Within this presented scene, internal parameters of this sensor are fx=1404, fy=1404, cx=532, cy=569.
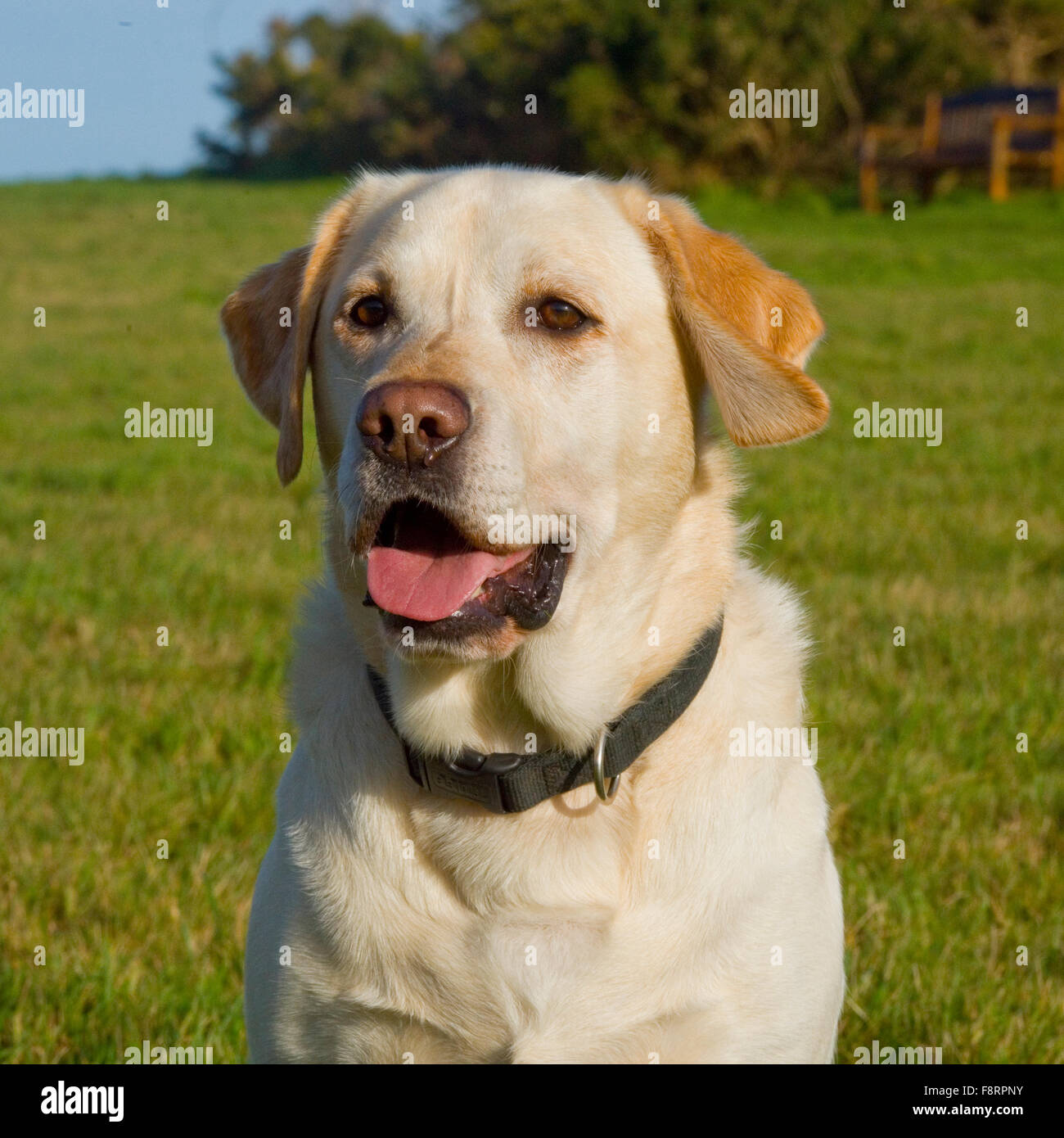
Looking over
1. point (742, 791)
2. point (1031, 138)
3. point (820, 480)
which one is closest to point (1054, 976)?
point (742, 791)

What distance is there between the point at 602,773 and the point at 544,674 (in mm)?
242

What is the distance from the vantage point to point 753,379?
2758 mm

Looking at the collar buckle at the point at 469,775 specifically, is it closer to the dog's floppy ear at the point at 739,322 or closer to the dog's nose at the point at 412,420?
the dog's nose at the point at 412,420

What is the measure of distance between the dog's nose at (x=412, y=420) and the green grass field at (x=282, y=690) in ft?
4.92

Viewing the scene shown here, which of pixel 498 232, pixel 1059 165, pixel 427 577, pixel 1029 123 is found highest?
pixel 1029 123

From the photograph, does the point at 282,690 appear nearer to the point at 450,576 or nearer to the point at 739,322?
the point at 450,576

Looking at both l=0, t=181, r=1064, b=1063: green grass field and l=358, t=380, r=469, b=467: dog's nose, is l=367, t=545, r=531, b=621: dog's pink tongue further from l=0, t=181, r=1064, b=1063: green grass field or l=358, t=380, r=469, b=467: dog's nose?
l=0, t=181, r=1064, b=1063: green grass field

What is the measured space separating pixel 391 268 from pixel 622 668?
92 cm

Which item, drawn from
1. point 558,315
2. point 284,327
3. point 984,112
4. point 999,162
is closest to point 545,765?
point 558,315

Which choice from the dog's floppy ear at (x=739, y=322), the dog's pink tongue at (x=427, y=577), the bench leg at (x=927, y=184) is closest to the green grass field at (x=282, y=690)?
the dog's pink tongue at (x=427, y=577)

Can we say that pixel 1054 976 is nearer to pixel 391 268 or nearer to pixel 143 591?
pixel 391 268

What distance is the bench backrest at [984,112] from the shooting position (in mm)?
25516

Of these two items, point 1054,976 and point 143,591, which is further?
point 143,591

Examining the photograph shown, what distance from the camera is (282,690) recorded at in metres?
4.18
